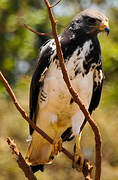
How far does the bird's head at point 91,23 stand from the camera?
5.38 metres

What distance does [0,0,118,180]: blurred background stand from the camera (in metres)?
7.95

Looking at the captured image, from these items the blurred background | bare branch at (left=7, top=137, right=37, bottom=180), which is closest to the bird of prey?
bare branch at (left=7, top=137, right=37, bottom=180)

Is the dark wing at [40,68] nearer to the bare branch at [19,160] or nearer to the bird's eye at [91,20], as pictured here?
the bird's eye at [91,20]

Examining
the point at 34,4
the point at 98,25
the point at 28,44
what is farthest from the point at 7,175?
the point at 98,25

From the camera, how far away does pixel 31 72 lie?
8516 millimetres

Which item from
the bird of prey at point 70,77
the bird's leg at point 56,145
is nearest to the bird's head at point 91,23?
the bird of prey at point 70,77

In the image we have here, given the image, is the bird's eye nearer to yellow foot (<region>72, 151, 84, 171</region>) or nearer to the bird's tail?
yellow foot (<region>72, 151, 84, 171</region>)

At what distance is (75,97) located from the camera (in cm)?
452

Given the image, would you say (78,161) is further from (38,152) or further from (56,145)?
(38,152)

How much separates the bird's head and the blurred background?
1552 mm

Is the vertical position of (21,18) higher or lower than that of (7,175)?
higher

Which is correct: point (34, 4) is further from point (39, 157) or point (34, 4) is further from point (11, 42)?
point (39, 157)

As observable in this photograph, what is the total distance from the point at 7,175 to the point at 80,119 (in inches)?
140

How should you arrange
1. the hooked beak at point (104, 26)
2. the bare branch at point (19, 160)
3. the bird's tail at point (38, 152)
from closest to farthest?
the bare branch at point (19, 160) → the hooked beak at point (104, 26) → the bird's tail at point (38, 152)
